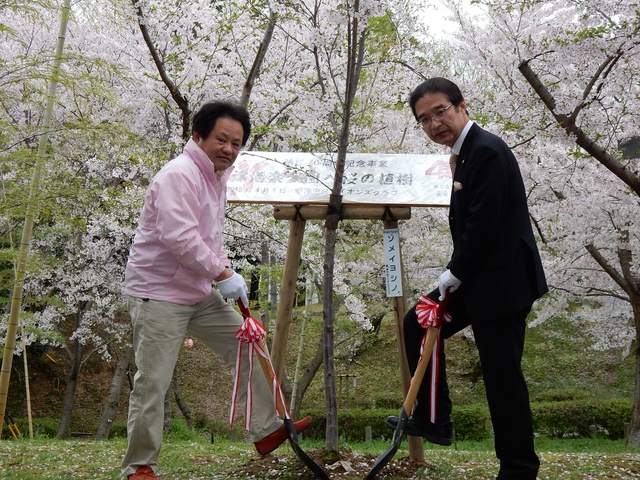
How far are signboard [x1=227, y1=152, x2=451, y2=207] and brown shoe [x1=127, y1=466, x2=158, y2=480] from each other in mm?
2153

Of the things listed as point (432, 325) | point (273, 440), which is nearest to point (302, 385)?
point (273, 440)

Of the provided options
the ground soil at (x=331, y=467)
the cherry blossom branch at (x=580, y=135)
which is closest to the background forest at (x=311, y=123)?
the cherry blossom branch at (x=580, y=135)

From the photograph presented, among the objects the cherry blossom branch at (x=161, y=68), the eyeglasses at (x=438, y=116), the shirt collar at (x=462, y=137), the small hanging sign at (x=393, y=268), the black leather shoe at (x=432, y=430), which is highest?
the cherry blossom branch at (x=161, y=68)

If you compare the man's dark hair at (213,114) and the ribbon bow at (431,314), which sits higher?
the man's dark hair at (213,114)

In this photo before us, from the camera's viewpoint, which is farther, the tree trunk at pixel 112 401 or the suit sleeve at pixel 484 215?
the tree trunk at pixel 112 401

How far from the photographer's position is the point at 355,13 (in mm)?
4117

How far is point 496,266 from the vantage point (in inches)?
127

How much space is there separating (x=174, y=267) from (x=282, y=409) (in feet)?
3.73

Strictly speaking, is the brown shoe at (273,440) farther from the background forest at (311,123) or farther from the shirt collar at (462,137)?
the background forest at (311,123)

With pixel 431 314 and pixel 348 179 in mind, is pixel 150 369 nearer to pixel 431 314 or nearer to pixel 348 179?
pixel 431 314

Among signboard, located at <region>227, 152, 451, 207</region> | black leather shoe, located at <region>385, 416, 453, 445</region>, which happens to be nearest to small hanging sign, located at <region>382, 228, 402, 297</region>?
signboard, located at <region>227, 152, 451, 207</region>

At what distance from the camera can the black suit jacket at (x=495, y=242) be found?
3189 millimetres

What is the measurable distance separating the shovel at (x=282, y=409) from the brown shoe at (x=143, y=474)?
82cm

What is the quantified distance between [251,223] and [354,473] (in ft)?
19.1
